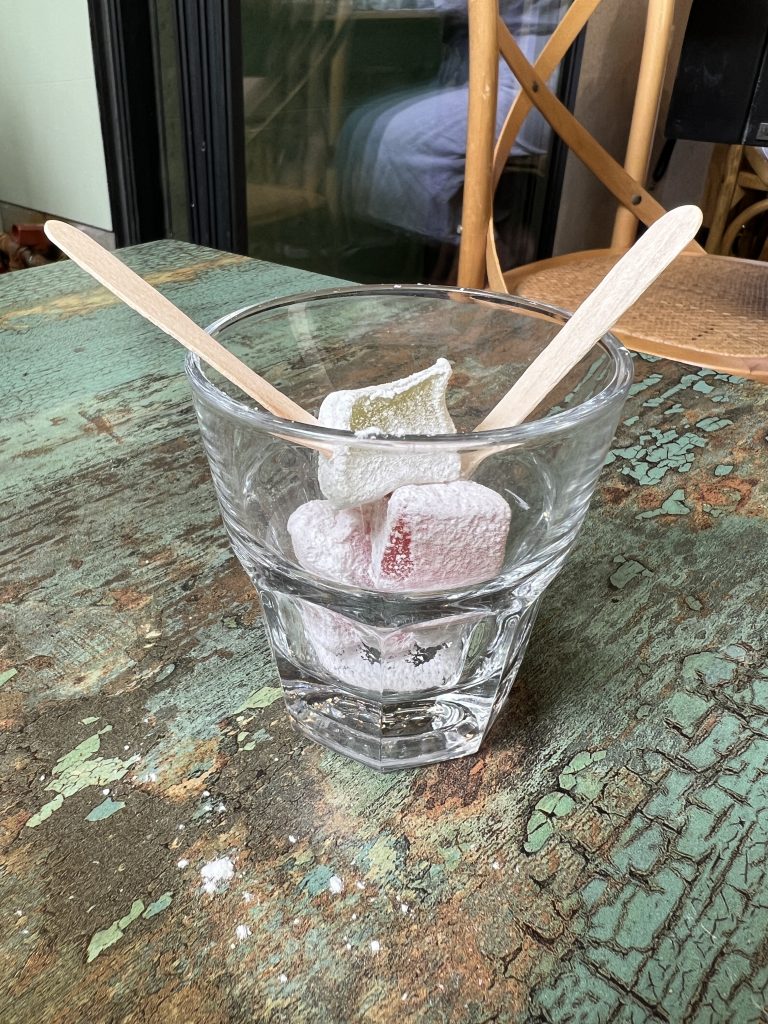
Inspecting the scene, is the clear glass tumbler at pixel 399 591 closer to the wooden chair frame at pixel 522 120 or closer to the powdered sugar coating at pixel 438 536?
the powdered sugar coating at pixel 438 536

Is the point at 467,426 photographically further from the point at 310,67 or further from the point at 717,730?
the point at 310,67

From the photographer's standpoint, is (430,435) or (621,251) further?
(621,251)

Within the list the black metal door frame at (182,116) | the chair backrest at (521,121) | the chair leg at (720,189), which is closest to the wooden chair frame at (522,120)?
the chair backrest at (521,121)

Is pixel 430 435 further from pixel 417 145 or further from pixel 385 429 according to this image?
pixel 417 145

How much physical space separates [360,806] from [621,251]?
3.45 ft

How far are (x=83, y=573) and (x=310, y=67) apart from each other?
51.8 inches

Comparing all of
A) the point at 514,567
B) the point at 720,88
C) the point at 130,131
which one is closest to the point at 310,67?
the point at 130,131

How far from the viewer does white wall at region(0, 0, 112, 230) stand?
52.4 inches

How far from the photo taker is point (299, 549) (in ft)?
0.85

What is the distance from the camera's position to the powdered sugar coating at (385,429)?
0.22 meters

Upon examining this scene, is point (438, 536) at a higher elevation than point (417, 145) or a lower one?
higher

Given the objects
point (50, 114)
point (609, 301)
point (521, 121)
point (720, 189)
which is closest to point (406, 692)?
point (609, 301)

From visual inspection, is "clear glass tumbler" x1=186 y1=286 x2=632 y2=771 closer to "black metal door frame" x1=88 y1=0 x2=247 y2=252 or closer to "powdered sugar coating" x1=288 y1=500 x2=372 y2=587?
"powdered sugar coating" x1=288 y1=500 x2=372 y2=587

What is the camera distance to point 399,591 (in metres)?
0.25
